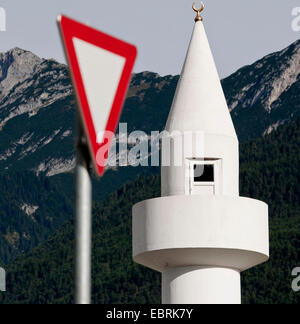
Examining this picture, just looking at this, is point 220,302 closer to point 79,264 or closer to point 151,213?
point 151,213

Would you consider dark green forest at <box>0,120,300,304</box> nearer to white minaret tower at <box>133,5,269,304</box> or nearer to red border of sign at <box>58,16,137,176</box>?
white minaret tower at <box>133,5,269,304</box>

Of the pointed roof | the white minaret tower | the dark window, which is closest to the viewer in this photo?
the white minaret tower

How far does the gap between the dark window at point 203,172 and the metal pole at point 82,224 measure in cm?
2047

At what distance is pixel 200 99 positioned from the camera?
3198 centimetres

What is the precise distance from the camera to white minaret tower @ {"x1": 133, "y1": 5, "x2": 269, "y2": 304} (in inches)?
1151

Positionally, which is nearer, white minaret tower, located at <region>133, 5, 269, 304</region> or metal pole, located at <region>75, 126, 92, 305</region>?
metal pole, located at <region>75, 126, 92, 305</region>

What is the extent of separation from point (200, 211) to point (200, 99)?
3.91 metres

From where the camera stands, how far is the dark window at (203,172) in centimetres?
3135

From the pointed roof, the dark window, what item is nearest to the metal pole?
the dark window

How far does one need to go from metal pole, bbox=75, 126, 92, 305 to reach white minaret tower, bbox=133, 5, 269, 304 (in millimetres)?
18410

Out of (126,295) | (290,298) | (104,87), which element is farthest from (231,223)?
(126,295)

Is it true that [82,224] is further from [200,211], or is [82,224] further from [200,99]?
[200,99]

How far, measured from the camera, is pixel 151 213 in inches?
1170

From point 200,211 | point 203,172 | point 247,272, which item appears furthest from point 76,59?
point 247,272
